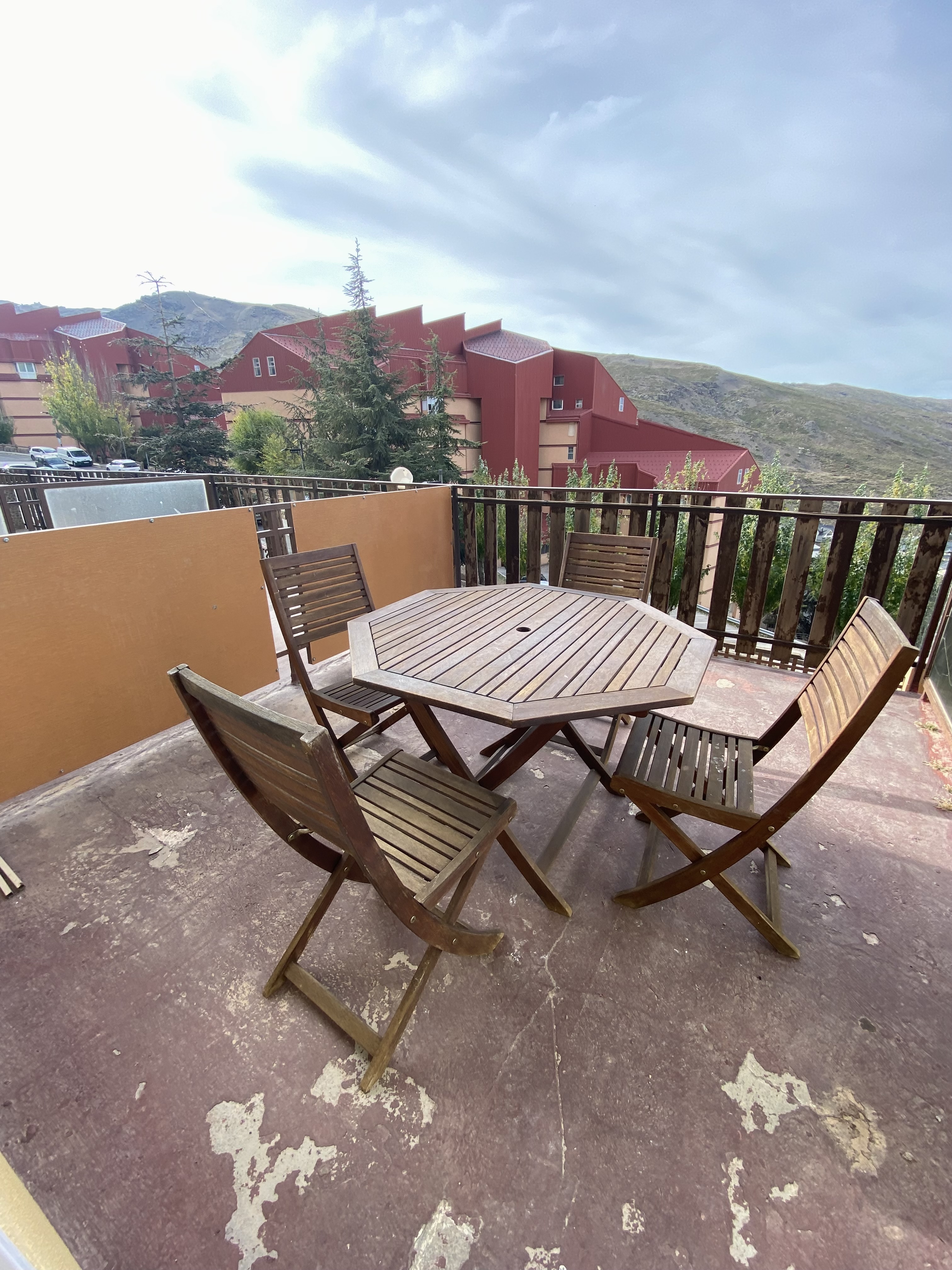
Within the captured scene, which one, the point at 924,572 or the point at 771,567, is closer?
the point at 924,572

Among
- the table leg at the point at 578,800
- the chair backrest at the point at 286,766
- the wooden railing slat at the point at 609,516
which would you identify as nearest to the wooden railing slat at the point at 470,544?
the wooden railing slat at the point at 609,516

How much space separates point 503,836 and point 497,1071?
55 cm

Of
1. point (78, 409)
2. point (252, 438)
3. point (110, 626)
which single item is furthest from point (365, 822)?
point (78, 409)

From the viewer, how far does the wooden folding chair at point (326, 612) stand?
2.35m

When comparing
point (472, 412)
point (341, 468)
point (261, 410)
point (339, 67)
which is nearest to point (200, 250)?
point (261, 410)

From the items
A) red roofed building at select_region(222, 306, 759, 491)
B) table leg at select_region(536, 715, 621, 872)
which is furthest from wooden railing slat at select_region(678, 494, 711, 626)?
red roofed building at select_region(222, 306, 759, 491)

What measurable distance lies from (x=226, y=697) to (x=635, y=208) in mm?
59575

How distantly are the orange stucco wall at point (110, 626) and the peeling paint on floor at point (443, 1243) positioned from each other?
7.35 ft

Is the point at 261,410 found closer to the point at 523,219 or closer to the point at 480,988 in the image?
the point at 480,988

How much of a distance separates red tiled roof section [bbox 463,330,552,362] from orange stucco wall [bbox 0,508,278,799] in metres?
25.7

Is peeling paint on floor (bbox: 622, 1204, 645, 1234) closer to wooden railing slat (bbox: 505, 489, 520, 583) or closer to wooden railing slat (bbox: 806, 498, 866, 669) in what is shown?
wooden railing slat (bbox: 806, 498, 866, 669)

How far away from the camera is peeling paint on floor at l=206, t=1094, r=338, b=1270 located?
104cm

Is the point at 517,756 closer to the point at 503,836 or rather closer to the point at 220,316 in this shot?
the point at 503,836

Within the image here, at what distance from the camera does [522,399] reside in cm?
2573
